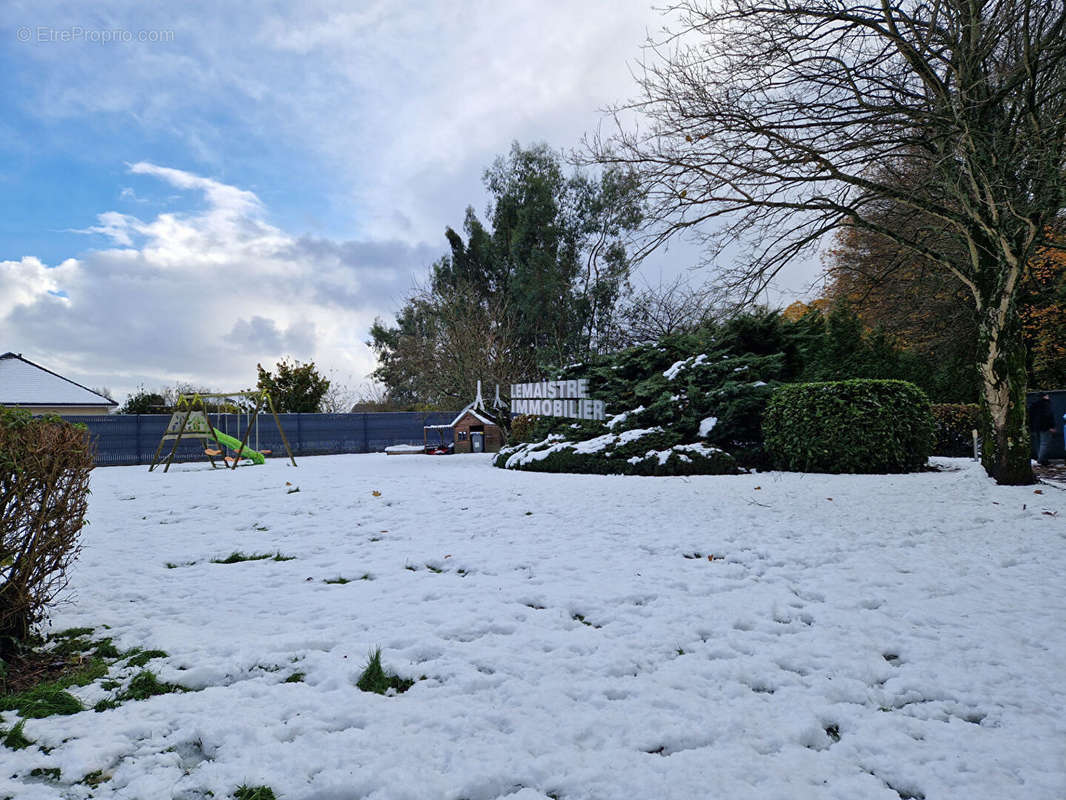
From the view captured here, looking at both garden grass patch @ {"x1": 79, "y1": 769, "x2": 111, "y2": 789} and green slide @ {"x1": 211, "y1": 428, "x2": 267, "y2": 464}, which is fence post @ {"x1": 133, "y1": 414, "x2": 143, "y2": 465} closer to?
green slide @ {"x1": 211, "y1": 428, "x2": 267, "y2": 464}

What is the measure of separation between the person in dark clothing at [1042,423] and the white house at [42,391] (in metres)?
29.2

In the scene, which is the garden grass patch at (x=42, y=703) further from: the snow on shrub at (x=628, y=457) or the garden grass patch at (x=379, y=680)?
the snow on shrub at (x=628, y=457)

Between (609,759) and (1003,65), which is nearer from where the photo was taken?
(609,759)

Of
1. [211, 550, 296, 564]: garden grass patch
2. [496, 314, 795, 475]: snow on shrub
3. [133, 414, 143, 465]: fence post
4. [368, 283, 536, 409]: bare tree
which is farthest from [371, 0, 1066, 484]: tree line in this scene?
[133, 414, 143, 465]: fence post

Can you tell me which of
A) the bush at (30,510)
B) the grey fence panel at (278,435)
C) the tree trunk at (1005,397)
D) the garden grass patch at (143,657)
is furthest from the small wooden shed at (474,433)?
the garden grass patch at (143,657)

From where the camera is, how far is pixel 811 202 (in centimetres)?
805

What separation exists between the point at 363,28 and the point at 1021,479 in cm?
982

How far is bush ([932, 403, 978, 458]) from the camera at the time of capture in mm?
12547

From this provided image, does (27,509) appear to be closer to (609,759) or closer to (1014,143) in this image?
(609,759)

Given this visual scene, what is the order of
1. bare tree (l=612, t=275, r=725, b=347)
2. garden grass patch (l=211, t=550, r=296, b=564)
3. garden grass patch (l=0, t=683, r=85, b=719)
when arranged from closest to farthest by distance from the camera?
garden grass patch (l=0, t=683, r=85, b=719), garden grass patch (l=211, t=550, r=296, b=564), bare tree (l=612, t=275, r=725, b=347)

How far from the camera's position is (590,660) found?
103 inches

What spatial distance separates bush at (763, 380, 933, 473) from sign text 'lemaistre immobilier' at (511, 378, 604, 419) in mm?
4104

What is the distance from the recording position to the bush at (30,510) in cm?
251

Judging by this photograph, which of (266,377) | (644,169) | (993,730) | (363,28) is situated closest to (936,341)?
(644,169)
